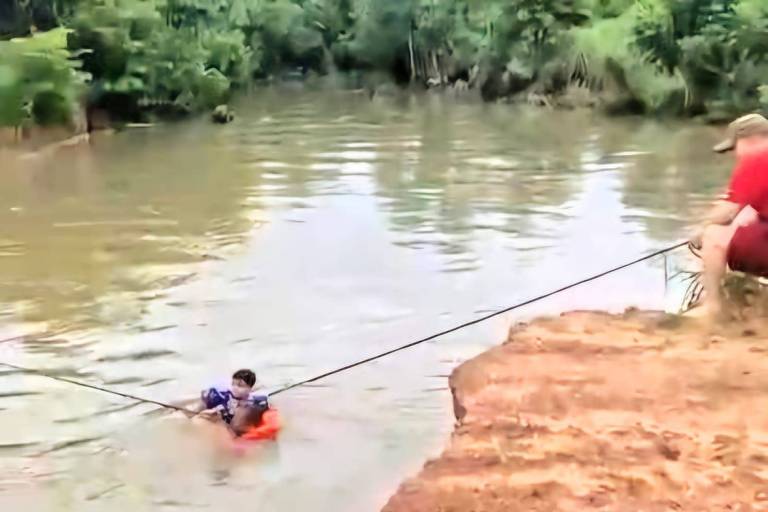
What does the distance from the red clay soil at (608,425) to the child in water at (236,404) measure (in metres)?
1.04

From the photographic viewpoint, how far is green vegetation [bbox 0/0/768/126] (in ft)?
67.8

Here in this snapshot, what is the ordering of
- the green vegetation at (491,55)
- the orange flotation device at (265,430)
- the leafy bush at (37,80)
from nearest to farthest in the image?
1. the orange flotation device at (265,430)
2. the leafy bush at (37,80)
3. the green vegetation at (491,55)

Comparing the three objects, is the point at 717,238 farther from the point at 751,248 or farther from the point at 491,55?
the point at 491,55

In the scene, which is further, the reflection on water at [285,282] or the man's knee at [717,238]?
the man's knee at [717,238]

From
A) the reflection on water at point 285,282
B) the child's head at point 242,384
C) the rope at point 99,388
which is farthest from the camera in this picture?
the rope at point 99,388

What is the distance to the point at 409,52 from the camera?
134 ft

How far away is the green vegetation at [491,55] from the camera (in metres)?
20.7

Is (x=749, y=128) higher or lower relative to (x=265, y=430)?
higher

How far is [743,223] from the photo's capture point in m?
6.68

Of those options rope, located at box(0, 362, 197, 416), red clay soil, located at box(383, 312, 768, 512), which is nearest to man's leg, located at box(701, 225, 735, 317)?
red clay soil, located at box(383, 312, 768, 512)

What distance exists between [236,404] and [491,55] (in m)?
28.6

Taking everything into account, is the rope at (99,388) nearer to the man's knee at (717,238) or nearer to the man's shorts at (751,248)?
the man's knee at (717,238)

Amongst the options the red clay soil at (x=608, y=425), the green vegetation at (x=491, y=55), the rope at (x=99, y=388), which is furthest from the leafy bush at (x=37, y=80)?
the red clay soil at (x=608, y=425)

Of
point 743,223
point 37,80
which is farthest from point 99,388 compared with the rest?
point 37,80
